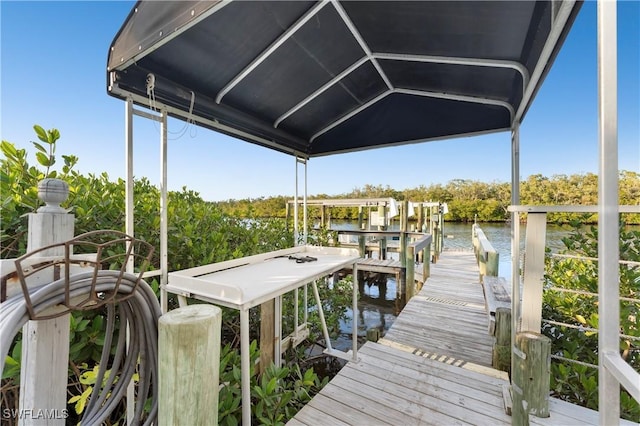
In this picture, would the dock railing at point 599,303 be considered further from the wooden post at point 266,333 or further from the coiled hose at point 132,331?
the wooden post at point 266,333

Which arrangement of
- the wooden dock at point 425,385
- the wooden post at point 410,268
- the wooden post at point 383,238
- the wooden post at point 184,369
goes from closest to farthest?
1. the wooden post at point 184,369
2. the wooden dock at point 425,385
3. the wooden post at point 410,268
4. the wooden post at point 383,238

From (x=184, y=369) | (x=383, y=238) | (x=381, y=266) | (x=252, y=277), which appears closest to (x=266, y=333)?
(x=252, y=277)

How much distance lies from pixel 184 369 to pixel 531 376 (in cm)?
192

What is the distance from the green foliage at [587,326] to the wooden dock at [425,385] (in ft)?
1.04

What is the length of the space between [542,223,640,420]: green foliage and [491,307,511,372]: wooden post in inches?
12.0

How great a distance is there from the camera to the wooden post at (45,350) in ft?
2.96

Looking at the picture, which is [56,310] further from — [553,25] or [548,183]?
[548,183]

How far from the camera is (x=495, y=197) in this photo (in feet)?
85.9

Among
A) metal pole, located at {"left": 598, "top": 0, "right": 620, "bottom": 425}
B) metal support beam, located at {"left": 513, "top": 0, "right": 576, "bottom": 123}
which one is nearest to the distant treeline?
metal pole, located at {"left": 598, "top": 0, "right": 620, "bottom": 425}

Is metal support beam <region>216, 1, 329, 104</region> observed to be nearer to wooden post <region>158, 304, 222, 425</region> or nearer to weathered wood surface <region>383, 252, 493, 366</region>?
wooden post <region>158, 304, 222, 425</region>

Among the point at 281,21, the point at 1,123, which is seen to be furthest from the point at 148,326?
the point at 281,21

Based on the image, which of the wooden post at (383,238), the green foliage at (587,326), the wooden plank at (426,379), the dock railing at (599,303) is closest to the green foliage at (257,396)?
the wooden plank at (426,379)

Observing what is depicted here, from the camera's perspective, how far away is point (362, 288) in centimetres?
843

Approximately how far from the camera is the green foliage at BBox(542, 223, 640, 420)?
182cm
